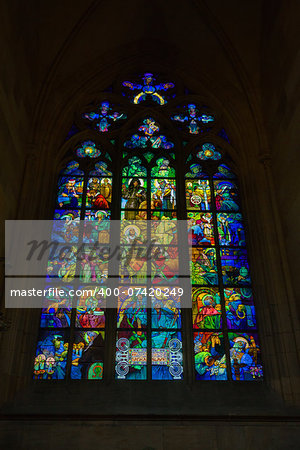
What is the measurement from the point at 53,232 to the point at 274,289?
362 centimetres

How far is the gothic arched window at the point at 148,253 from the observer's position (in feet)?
22.1

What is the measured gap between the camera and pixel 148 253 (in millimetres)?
7598

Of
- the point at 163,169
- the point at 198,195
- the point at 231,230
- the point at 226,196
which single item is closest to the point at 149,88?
the point at 163,169

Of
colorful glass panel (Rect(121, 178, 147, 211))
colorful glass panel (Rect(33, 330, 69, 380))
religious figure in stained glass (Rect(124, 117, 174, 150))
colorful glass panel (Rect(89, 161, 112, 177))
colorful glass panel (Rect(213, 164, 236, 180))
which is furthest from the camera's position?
religious figure in stained glass (Rect(124, 117, 174, 150))

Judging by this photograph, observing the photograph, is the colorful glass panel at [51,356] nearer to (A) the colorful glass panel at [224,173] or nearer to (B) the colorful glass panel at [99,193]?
(B) the colorful glass panel at [99,193]

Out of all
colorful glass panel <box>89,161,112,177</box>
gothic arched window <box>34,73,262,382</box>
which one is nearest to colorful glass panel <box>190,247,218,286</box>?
gothic arched window <box>34,73,262,382</box>

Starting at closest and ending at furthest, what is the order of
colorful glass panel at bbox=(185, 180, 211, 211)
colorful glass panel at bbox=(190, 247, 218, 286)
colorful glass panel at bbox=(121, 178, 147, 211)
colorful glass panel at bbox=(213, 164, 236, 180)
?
colorful glass panel at bbox=(190, 247, 218, 286), colorful glass panel at bbox=(121, 178, 147, 211), colorful glass panel at bbox=(185, 180, 211, 211), colorful glass panel at bbox=(213, 164, 236, 180)

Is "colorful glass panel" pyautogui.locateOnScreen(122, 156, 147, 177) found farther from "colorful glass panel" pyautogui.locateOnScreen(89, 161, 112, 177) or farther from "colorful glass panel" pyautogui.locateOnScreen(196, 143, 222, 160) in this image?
"colorful glass panel" pyautogui.locateOnScreen(196, 143, 222, 160)

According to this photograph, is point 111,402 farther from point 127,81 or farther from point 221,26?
point 221,26

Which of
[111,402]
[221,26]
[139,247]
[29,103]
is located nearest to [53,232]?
[139,247]

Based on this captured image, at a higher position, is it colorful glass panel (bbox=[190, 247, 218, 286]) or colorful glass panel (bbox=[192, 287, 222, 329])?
colorful glass panel (bbox=[190, 247, 218, 286])

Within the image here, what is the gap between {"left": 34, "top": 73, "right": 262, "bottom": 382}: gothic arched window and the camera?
6734 mm

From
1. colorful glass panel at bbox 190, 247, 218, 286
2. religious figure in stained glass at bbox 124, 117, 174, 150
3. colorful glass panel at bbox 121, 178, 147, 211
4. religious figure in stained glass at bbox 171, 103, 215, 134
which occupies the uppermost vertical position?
religious figure in stained glass at bbox 171, 103, 215, 134

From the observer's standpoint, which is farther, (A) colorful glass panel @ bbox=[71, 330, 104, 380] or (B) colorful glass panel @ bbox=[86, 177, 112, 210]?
(B) colorful glass panel @ bbox=[86, 177, 112, 210]
